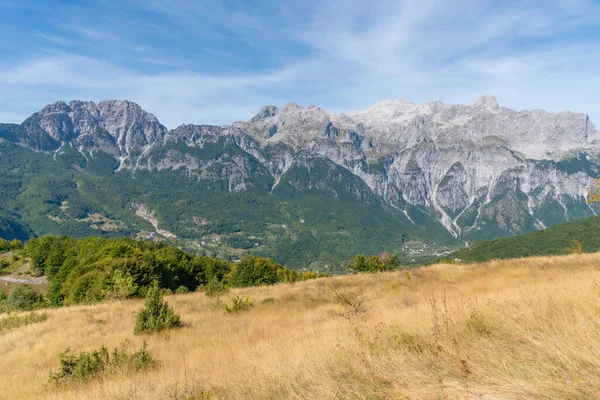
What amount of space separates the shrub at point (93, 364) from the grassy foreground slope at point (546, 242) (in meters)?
134

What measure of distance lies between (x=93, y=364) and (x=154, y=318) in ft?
17.1

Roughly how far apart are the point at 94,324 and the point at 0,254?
104248 millimetres

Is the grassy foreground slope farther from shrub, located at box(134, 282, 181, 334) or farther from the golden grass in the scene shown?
the golden grass

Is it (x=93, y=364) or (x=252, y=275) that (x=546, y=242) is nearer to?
(x=252, y=275)

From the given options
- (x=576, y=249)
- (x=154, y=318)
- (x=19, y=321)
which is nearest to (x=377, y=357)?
(x=154, y=318)

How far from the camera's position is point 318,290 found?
22.5 metres

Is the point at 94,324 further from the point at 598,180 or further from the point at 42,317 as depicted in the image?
the point at 598,180

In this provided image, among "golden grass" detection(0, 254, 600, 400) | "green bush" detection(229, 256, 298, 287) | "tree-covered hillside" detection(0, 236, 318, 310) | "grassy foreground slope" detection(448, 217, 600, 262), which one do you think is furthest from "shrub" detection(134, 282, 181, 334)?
"grassy foreground slope" detection(448, 217, 600, 262)

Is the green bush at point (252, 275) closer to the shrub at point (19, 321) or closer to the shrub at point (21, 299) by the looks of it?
the shrub at point (21, 299)

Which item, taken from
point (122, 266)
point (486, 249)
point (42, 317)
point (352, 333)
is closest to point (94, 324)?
point (42, 317)

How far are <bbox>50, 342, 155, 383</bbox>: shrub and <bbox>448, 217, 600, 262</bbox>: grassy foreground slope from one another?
441 ft

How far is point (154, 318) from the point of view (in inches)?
563

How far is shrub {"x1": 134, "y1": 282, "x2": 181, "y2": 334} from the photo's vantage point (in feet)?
45.8

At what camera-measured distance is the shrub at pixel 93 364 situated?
8.70m
